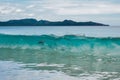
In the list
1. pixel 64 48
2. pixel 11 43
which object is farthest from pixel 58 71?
pixel 11 43

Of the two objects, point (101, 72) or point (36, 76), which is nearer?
point (36, 76)

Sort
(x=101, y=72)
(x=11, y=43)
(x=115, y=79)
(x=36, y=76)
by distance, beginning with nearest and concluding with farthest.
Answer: (x=115, y=79)
(x=36, y=76)
(x=101, y=72)
(x=11, y=43)

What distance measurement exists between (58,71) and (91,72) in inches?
65.6

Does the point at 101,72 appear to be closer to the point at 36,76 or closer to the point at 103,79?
the point at 103,79

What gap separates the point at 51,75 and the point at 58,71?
1.36 m

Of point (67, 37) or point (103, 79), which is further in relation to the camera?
point (67, 37)

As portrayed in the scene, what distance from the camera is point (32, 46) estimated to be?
36562 mm

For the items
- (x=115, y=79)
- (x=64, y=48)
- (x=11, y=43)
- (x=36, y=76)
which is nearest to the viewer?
(x=115, y=79)

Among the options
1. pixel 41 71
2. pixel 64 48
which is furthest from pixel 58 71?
pixel 64 48

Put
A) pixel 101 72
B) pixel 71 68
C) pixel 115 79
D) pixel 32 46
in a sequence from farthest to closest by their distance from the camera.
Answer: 1. pixel 32 46
2. pixel 71 68
3. pixel 101 72
4. pixel 115 79

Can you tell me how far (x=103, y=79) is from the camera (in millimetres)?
14383

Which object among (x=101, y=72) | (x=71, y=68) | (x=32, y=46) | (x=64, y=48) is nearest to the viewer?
(x=101, y=72)

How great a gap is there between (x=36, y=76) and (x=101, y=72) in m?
3.44

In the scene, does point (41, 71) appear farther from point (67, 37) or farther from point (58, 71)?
point (67, 37)
